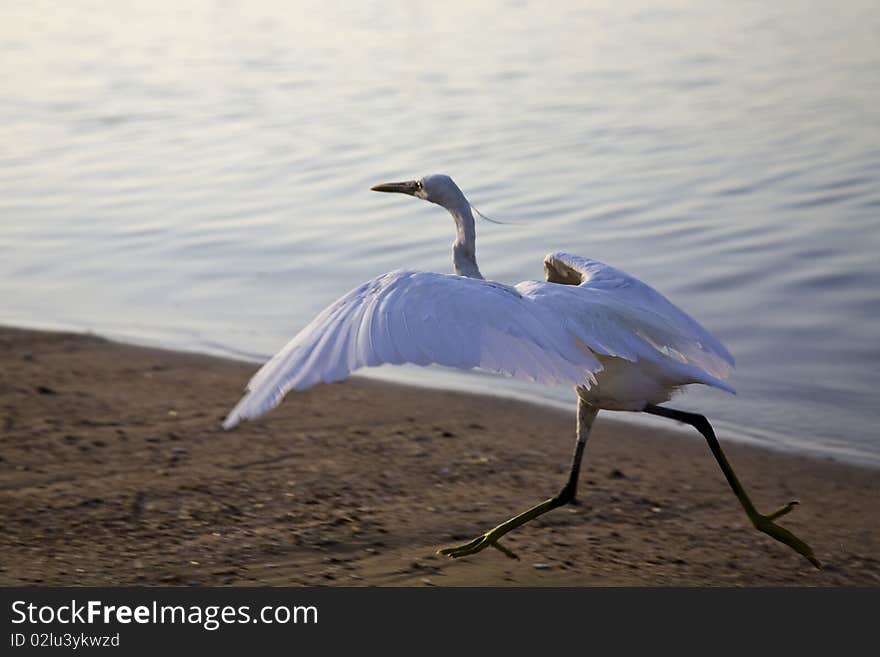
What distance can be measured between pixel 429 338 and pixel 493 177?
9762 millimetres

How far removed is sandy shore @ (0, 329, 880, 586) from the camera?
5.57m

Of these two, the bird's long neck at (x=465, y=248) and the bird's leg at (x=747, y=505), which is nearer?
the bird's leg at (x=747, y=505)

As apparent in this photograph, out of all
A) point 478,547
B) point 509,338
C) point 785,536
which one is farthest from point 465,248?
point 785,536

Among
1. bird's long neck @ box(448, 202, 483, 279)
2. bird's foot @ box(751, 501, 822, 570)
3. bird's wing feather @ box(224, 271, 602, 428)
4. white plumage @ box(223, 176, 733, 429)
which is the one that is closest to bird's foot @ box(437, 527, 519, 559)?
white plumage @ box(223, 176, 733, 429)

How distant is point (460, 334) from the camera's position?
4.57 metres

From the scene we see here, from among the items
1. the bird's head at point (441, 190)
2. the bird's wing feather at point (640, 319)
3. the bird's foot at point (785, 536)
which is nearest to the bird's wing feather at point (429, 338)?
the bird's wing feather at point (640, 319)

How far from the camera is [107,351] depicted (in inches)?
373

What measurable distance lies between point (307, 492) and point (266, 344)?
133 inches

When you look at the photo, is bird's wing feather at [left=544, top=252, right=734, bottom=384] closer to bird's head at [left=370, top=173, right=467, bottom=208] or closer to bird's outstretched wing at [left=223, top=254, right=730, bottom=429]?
bird's outstretched wing at [left=223, top=254, right=730, bottom=429]

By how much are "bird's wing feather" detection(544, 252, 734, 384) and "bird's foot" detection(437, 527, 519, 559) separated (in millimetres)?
1035

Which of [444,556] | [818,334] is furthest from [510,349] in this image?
[818,334]

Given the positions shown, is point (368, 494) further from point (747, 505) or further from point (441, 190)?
point (747, 505)

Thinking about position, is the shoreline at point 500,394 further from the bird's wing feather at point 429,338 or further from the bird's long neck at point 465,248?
the bird's wing feather at point 429,338

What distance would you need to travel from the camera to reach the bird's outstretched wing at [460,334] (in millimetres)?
4402
